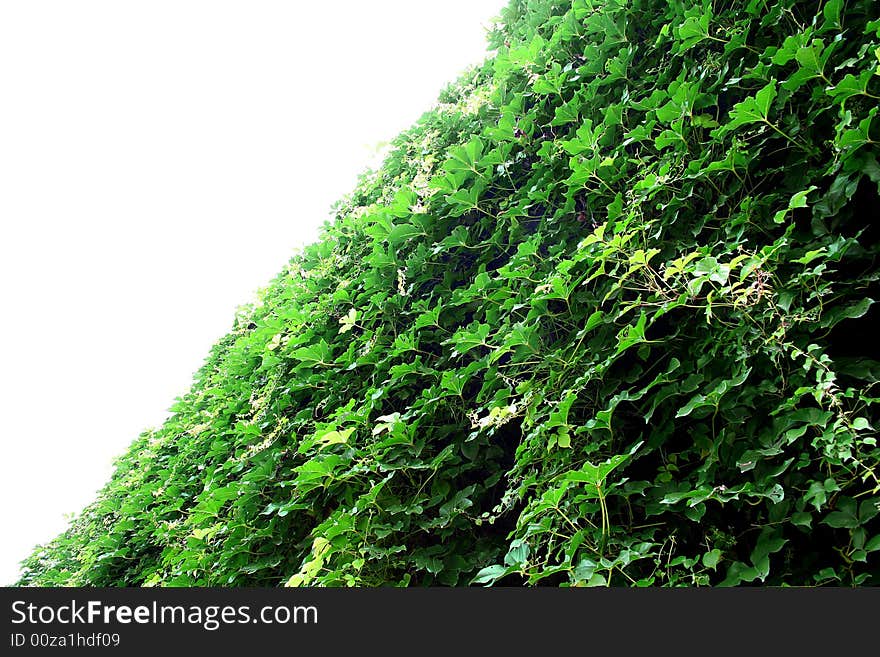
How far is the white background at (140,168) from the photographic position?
7797 mm

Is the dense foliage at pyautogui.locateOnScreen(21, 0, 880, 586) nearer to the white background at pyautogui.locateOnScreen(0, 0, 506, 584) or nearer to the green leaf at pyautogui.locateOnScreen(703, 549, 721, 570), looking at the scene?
the green leaf at pyautogui.locateOnScreen(703, 549, 721, 570)

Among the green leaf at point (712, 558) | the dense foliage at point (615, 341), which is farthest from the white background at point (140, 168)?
the green leaf at point (712, 558)

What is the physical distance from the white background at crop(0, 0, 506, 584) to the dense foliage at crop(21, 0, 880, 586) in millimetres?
5910

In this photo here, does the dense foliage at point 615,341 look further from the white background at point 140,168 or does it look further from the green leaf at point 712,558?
the white background at point 140,168

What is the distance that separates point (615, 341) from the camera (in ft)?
4.23

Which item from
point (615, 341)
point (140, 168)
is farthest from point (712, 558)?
point (140, 168)

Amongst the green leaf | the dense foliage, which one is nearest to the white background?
the dense foliage

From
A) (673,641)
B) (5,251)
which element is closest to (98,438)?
(5,251)

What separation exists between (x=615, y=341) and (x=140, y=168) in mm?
11162

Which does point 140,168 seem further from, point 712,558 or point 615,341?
point 712,558

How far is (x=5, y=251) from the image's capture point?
937cm

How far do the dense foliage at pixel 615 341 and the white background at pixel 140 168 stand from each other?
5.91 metres

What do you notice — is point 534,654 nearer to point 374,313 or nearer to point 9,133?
point 374,313

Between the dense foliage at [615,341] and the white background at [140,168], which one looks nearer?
the dense foliage at [615,341]
